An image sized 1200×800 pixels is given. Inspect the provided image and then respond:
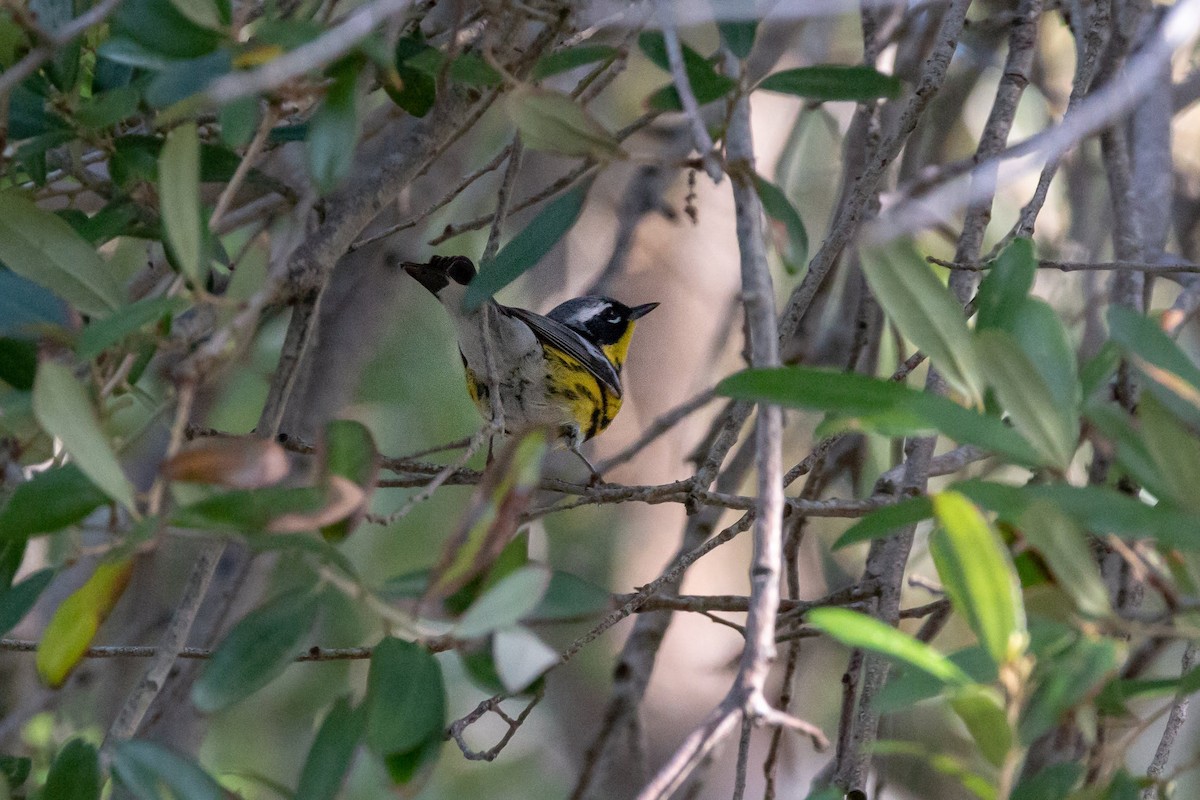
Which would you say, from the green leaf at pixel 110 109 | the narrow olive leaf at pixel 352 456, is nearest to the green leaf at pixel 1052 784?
the narrow olive leaf at pixel 352 456

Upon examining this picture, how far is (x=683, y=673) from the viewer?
4.44 meters

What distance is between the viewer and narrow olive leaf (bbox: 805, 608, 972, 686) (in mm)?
880

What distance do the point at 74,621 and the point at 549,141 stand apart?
619 mm

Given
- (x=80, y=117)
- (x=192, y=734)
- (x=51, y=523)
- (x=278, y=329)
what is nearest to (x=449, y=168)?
(x=278, y=329)

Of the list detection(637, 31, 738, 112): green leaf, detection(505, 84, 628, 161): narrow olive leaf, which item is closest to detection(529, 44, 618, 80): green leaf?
detection(637, 31, 738, 112): green leaf

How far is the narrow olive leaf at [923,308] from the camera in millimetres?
984

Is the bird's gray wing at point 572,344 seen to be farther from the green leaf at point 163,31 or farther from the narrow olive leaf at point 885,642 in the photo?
the narrow olive leaf at point 885,642

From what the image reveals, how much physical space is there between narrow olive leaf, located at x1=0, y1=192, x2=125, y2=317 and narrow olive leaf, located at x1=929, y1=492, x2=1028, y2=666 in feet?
2.55

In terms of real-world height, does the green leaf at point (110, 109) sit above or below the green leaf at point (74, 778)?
above

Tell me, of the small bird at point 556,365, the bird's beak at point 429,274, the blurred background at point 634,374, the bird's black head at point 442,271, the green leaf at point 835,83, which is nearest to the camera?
the green leaf at point 835,83

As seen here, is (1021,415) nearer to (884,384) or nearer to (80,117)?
(884,384)

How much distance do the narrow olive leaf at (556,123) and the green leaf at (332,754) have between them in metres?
0.57

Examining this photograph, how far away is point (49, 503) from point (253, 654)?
221mm

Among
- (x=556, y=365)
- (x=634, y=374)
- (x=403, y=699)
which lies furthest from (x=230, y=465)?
(x=634, y=374)
